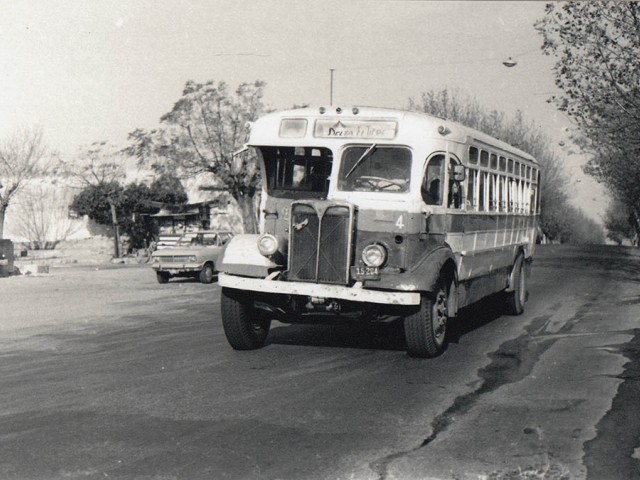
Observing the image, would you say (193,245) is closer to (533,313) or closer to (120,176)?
(533,313)

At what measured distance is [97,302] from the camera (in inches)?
684

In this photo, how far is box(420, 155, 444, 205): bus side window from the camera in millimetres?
9367

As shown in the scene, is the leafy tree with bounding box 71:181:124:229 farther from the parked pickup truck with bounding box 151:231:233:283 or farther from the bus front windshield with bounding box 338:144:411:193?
the bus front windshield with bounding box 338:144:411:193

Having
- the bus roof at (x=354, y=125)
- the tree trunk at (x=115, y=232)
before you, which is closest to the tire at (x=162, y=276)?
the bus roof at (x=354, y=125)

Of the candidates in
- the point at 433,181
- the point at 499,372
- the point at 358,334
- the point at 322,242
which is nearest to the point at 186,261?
the point at 358,334

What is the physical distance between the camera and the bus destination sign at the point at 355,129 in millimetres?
9383

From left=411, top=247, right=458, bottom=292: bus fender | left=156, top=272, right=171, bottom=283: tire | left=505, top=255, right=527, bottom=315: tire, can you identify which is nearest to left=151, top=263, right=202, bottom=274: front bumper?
left=156, top=272, right=171, bottom=283: tire

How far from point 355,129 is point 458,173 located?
1349 mm

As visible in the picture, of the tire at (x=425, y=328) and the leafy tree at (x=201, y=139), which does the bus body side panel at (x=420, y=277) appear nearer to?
the tire at (x=425, y=328)

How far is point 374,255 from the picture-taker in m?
8.73

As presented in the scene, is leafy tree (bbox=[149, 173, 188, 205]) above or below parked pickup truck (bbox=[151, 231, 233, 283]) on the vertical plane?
above

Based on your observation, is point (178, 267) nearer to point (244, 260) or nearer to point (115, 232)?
point (244, 260)

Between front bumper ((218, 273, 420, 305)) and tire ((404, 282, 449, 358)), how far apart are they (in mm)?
453

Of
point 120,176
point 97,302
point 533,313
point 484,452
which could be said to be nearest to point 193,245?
point 97,302
